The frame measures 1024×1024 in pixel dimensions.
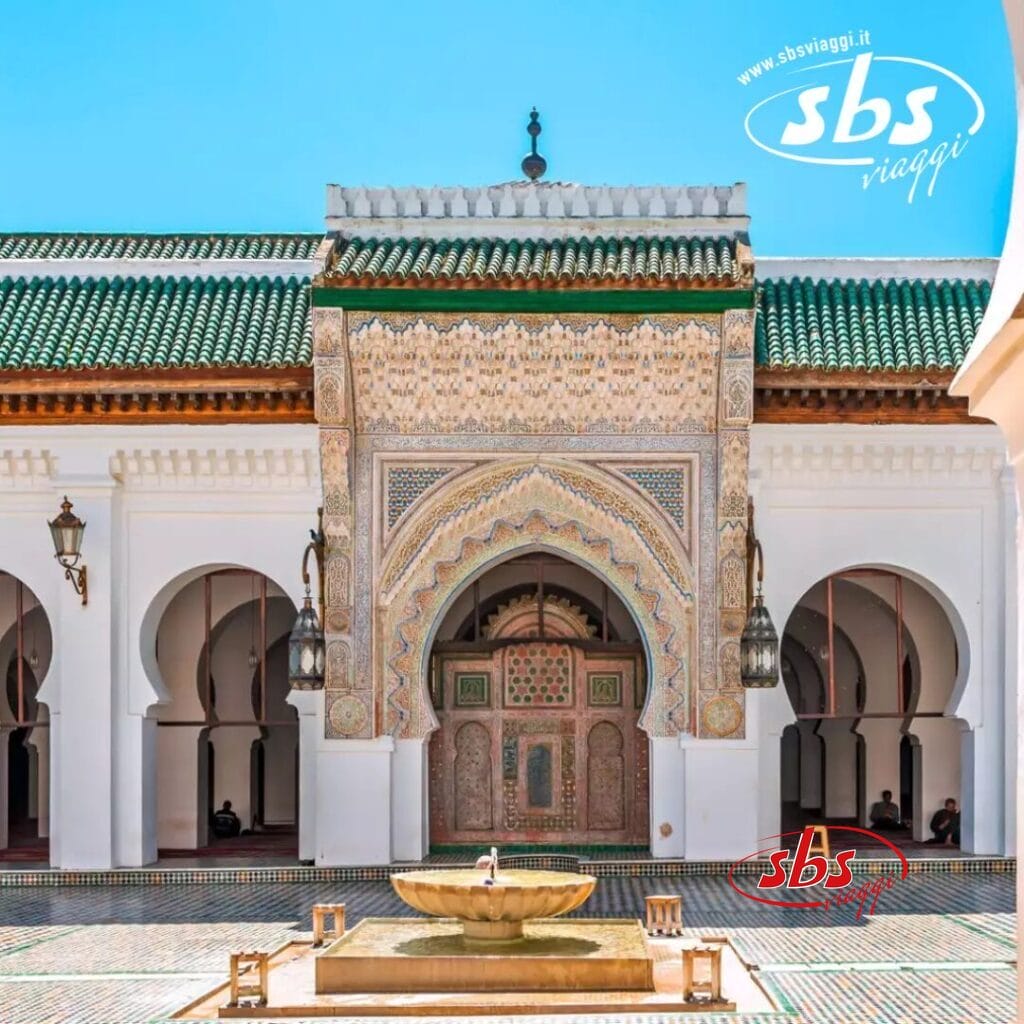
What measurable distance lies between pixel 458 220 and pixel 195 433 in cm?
204

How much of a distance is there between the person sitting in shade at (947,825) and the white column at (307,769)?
3847mm

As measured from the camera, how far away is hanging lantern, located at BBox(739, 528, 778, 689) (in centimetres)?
879

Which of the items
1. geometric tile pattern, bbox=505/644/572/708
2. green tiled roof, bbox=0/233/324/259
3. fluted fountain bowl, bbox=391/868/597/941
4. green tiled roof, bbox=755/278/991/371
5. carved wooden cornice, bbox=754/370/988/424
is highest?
green tiled roof, bbox=0/233/324/259

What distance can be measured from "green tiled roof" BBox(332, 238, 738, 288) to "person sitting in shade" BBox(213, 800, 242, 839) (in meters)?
4.25

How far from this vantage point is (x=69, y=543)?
905cm

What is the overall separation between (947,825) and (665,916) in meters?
3.69

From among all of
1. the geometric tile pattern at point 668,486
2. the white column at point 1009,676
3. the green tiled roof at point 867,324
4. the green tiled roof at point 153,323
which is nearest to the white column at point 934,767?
the white column at point 1009,676

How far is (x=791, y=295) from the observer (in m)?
9.88

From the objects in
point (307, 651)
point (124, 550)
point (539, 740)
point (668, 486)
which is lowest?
point (539, 740)

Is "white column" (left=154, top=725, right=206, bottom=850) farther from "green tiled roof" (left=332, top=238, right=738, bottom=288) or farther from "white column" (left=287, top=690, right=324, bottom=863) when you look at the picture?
"green tiled roof" (left=332, top=238, right=738, bottom=288)

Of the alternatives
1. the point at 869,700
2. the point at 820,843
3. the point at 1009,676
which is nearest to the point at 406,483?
the point at 820,843

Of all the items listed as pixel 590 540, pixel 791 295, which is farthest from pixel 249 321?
pixel 791 295

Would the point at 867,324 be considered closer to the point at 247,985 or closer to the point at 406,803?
the point at 406,803

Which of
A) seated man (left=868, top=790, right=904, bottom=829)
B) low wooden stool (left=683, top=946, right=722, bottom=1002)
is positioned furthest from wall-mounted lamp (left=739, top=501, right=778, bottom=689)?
low wooden stool (left=683, top=946, right=722, bottom=1002)
